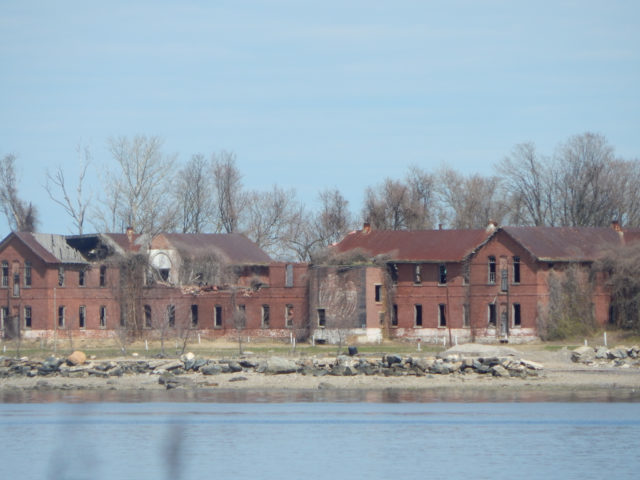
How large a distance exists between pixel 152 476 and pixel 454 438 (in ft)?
35.0

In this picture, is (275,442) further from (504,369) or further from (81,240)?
(81,240)

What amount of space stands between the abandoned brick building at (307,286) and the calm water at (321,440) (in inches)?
966

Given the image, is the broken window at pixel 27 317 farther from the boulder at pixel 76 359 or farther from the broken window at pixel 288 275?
the boulder at pixel 76 359

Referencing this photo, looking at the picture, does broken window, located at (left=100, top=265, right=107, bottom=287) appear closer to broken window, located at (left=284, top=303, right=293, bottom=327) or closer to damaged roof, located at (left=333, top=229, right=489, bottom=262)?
broken window, located at (left=284, top=303, right=293, bottom=327)

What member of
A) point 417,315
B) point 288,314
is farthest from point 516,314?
point 288,314

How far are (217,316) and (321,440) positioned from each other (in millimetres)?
37597

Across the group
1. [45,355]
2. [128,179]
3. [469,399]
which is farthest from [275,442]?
[128,179]

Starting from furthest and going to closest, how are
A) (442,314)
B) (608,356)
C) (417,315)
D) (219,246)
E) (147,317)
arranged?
(219,246)
(147,317)
(417,315)
(442,314)
(608,356)

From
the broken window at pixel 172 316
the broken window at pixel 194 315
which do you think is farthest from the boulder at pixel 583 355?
the broken window at pixel 172 316

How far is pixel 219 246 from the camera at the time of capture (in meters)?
83.4

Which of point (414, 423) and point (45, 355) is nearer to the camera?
point (414, 423)

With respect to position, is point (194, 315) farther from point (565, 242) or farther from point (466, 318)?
point (565, 242)

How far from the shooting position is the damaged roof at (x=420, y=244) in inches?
2884

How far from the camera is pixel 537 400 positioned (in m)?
46.7
